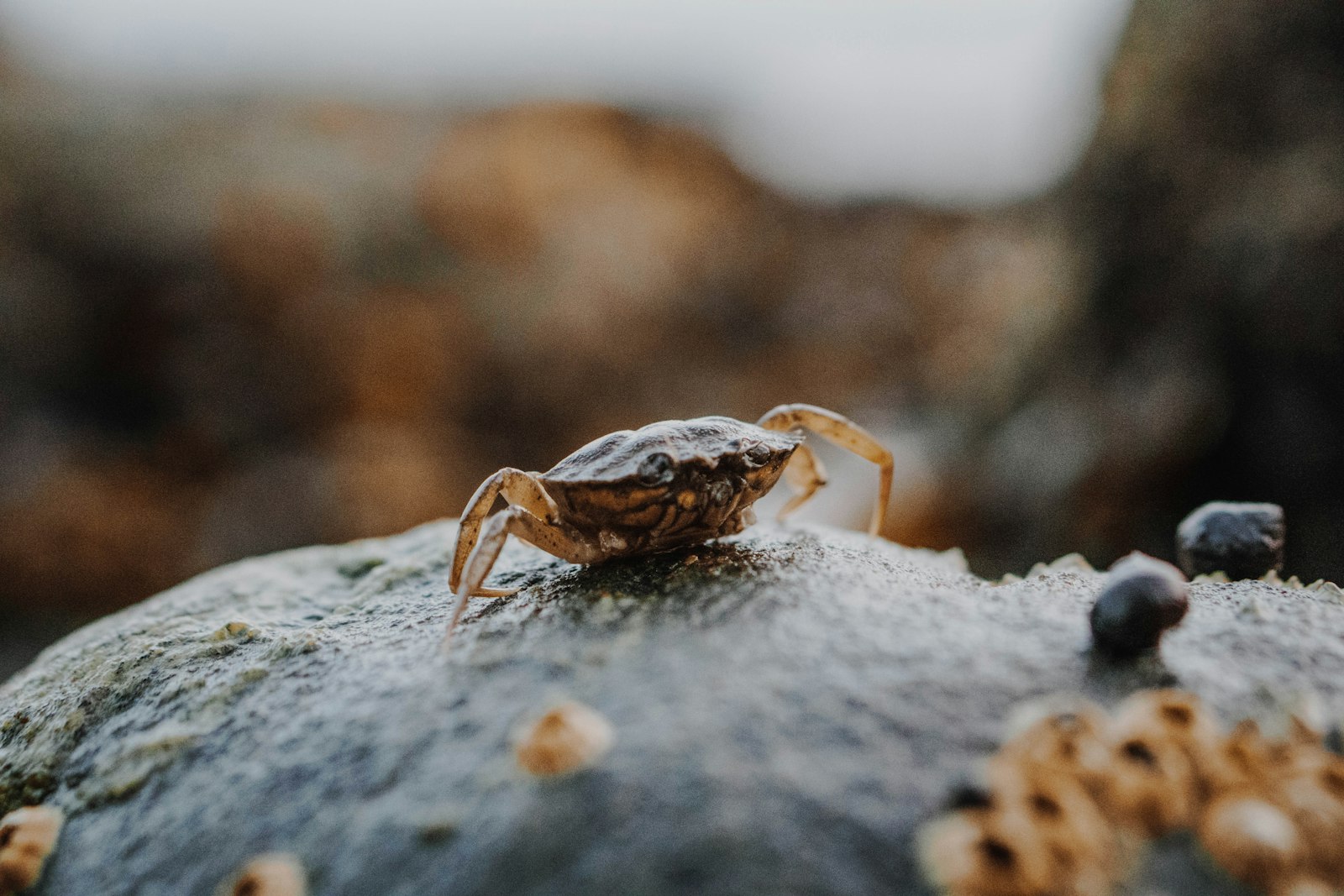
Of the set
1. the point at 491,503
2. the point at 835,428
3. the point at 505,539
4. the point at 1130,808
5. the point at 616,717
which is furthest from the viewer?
the point at 835,428

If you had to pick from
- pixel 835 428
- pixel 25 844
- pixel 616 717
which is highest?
pixel 835 428

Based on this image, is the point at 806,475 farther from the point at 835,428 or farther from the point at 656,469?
the point at 656,469

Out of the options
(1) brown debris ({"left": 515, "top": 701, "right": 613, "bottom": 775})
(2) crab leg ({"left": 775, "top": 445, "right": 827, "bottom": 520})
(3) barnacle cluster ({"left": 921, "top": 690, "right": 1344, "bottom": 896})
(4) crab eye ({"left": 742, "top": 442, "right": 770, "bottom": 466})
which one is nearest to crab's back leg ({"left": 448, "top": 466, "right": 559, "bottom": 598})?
(4) crab eye ({"left": 742, "top": 442, "right": 770, "bottom": 466})

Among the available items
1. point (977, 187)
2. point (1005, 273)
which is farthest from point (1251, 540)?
point (977, 187)

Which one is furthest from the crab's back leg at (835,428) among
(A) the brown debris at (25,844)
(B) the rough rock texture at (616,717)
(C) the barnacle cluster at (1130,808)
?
(A) the brown debris at (25,844)

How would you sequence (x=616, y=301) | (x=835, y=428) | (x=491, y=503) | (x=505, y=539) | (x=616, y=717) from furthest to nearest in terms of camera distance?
(x=616, y=301) → (x=835, y=428) → (x=491, y=503) → (x=505, y=539) → (x=616, y=717)

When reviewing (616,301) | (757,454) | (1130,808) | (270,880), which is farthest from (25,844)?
(616,301)

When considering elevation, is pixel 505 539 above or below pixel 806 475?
above

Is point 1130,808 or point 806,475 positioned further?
point 806,475
